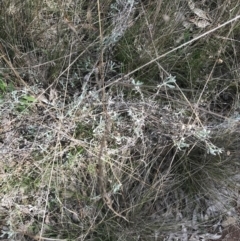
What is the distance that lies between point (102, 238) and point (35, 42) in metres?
0.74

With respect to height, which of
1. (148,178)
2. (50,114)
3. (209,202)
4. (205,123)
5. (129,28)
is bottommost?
(209,202)

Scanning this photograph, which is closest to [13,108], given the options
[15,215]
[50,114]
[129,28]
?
[50,114]

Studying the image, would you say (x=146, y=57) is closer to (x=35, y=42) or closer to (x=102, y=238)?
(x=35, y=42)

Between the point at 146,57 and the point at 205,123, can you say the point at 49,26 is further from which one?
the point at 205,123

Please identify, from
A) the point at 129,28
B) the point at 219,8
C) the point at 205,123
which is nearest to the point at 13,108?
the point at 129,28

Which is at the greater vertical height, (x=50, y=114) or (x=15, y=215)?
(x=50, y=114)

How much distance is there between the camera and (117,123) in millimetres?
1688

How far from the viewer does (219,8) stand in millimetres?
1738

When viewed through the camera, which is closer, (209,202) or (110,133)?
(110,133)

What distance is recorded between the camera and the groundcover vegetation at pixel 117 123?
1.67 meters

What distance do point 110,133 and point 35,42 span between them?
44cm

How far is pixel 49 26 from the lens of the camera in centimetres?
174

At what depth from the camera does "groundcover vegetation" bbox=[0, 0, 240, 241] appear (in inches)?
65.9

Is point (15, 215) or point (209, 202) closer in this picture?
point (15, 215)
